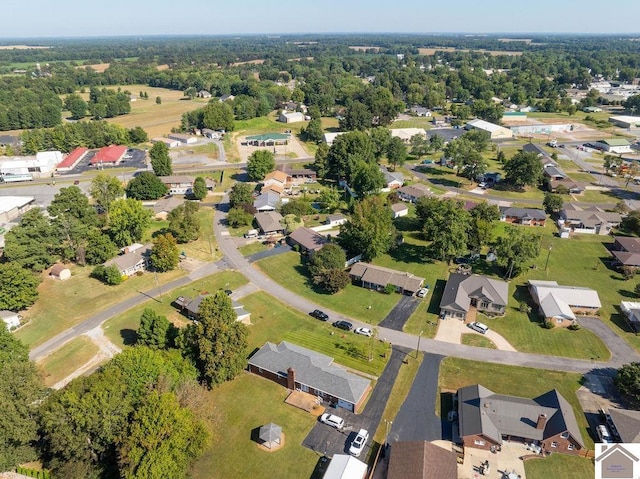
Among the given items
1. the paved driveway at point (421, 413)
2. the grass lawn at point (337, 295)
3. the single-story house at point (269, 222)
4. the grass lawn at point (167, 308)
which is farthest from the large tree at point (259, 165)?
the paved driveway at point (421, 413)

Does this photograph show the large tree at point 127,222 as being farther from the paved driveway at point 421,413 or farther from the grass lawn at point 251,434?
the paved driveway at point 421,413

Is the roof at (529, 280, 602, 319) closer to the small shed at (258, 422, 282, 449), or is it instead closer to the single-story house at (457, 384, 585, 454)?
the single-story house at (457, 384, 585, 454)

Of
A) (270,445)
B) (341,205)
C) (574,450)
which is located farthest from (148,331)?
(341,205)

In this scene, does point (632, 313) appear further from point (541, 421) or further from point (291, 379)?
point (291, 379)

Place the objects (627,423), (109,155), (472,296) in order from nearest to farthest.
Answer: (627,423), (472,296), (109,155)

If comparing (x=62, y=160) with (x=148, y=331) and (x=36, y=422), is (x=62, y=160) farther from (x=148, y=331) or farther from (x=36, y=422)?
(x=36, y=422)

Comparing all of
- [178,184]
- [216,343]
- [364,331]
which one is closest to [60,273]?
[216,343]

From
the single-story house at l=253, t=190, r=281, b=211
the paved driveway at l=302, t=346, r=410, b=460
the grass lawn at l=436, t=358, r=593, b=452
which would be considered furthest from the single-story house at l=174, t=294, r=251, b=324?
the single-story house at l=253, t=190, r=281, b=211
